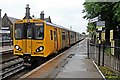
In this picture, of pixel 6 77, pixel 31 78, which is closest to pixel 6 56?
pixel 6 77

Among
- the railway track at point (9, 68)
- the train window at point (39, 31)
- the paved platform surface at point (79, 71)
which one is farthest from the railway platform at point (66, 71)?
the railway track at point (9, 68)

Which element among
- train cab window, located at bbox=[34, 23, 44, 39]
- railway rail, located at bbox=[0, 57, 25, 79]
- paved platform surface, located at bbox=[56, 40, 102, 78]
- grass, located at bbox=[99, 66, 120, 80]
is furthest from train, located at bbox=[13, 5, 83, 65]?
grass, located at bbox=[99, 66, 120, 80]

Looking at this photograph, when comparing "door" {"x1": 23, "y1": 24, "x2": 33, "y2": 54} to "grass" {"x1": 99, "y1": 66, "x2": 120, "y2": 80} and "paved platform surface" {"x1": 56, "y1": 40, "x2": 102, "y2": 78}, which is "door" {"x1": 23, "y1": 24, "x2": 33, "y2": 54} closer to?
"paved platform surface" {"x1": 56, "y1": 40, "x2": 102, "y2": 78}

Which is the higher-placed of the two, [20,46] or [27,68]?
[20,46]

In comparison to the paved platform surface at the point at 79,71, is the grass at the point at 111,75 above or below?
above

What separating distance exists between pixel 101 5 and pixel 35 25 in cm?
704

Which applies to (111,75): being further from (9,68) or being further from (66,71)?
(9,68)

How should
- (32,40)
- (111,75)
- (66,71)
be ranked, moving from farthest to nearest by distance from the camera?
(32,40), (66,71), (111,75)

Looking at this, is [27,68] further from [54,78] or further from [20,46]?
[54,78]

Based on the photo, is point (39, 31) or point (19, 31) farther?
point (19, 31)

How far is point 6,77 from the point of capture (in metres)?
14.4

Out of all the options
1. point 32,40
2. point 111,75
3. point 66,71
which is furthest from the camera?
point 32,40

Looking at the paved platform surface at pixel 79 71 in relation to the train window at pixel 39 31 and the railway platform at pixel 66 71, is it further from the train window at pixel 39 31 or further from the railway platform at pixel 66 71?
the train window at pixel 39 31

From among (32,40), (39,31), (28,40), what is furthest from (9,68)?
(39,31)
